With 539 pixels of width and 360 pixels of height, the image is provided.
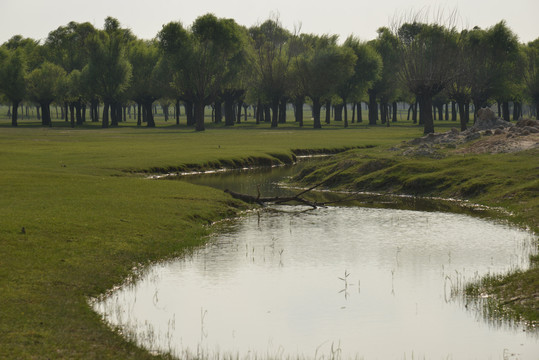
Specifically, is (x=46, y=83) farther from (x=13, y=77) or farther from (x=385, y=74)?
(x=385, y=74)

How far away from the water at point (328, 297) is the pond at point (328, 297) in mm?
42

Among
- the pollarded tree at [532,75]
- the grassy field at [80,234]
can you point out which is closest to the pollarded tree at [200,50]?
the pollarded tree at [532,75]

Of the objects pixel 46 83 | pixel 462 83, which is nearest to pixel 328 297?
pixel 462 83

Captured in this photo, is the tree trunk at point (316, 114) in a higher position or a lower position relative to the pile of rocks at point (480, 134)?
higher

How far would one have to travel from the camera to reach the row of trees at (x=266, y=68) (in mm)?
120312

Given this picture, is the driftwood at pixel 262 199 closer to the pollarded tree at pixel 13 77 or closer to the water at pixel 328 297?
the water at pixel 328 297

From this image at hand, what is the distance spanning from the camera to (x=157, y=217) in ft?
112

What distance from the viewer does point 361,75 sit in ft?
517

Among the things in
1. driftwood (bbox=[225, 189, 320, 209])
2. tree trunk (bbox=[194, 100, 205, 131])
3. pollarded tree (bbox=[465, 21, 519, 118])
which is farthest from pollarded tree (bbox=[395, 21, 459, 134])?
driftwood (bbox=[225, 189, 320, 209])

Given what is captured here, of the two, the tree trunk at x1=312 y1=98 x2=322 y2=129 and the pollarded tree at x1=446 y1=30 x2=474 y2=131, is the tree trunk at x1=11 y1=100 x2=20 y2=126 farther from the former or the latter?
the pollarded tree at x1=446 y1=30 x2=474 y2=131

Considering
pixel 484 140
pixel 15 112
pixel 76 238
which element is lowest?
pixel 76 238

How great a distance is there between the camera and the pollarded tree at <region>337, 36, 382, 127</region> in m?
157

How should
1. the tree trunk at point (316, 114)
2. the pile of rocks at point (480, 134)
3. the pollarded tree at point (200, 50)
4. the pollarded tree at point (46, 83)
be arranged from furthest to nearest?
the pollarded tree at point (46, 83)
the tree trunk at point (316, 114)
the pollarded tree at point (200, 50)
the pile of rocks at point (480, 134)

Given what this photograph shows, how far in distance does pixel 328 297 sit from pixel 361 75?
13991 centimetres
